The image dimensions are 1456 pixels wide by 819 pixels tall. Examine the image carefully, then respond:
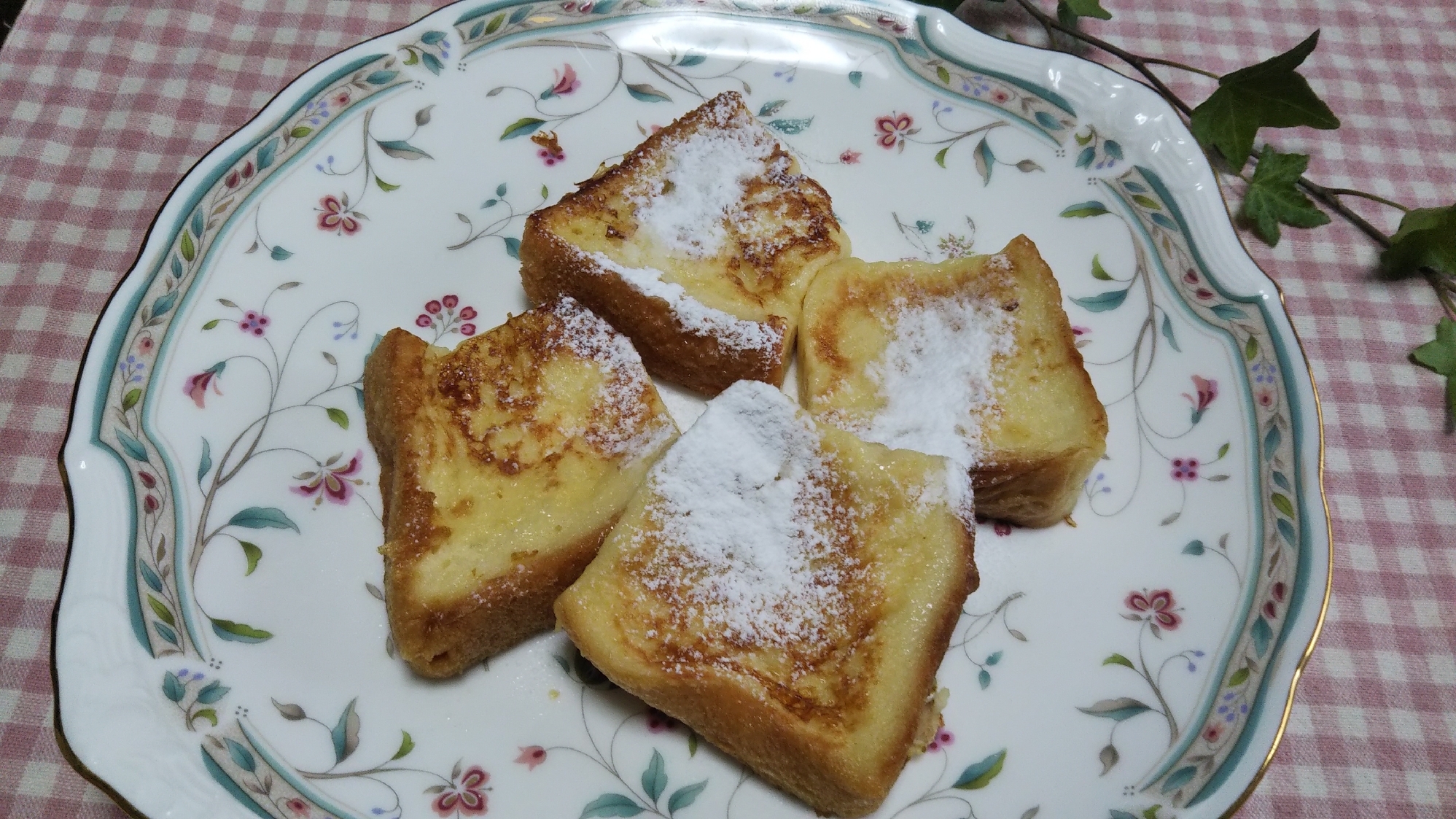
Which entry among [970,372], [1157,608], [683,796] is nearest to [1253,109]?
[970,372]

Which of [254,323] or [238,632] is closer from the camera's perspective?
[238,632]

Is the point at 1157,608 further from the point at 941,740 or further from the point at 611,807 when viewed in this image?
the point at 611,807

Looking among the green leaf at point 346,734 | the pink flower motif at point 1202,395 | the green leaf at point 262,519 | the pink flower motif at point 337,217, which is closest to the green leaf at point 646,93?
the pink flower motif at point 337,217

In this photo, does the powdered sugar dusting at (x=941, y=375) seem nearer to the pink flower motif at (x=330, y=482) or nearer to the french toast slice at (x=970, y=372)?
the french toast slice at (x=970, y=372)

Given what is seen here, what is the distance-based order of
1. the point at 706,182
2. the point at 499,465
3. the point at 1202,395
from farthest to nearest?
the point at 706,182
the point at 1202,395
the point at 499,465

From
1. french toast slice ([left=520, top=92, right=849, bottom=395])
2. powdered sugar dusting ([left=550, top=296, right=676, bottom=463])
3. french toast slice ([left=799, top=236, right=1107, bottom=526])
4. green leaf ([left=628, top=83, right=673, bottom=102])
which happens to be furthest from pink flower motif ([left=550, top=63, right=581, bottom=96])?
french toast slice ([left=799, top=236, right=1107, bottom=526])

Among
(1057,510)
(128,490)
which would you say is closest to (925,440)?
(1057,510)

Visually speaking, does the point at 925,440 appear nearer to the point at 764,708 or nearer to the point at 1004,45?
the point at 764,708

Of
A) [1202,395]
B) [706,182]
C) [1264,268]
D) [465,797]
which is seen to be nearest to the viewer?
[465,797]

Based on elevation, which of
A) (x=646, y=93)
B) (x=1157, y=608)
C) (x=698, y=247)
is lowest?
(x=1157, y=608)
